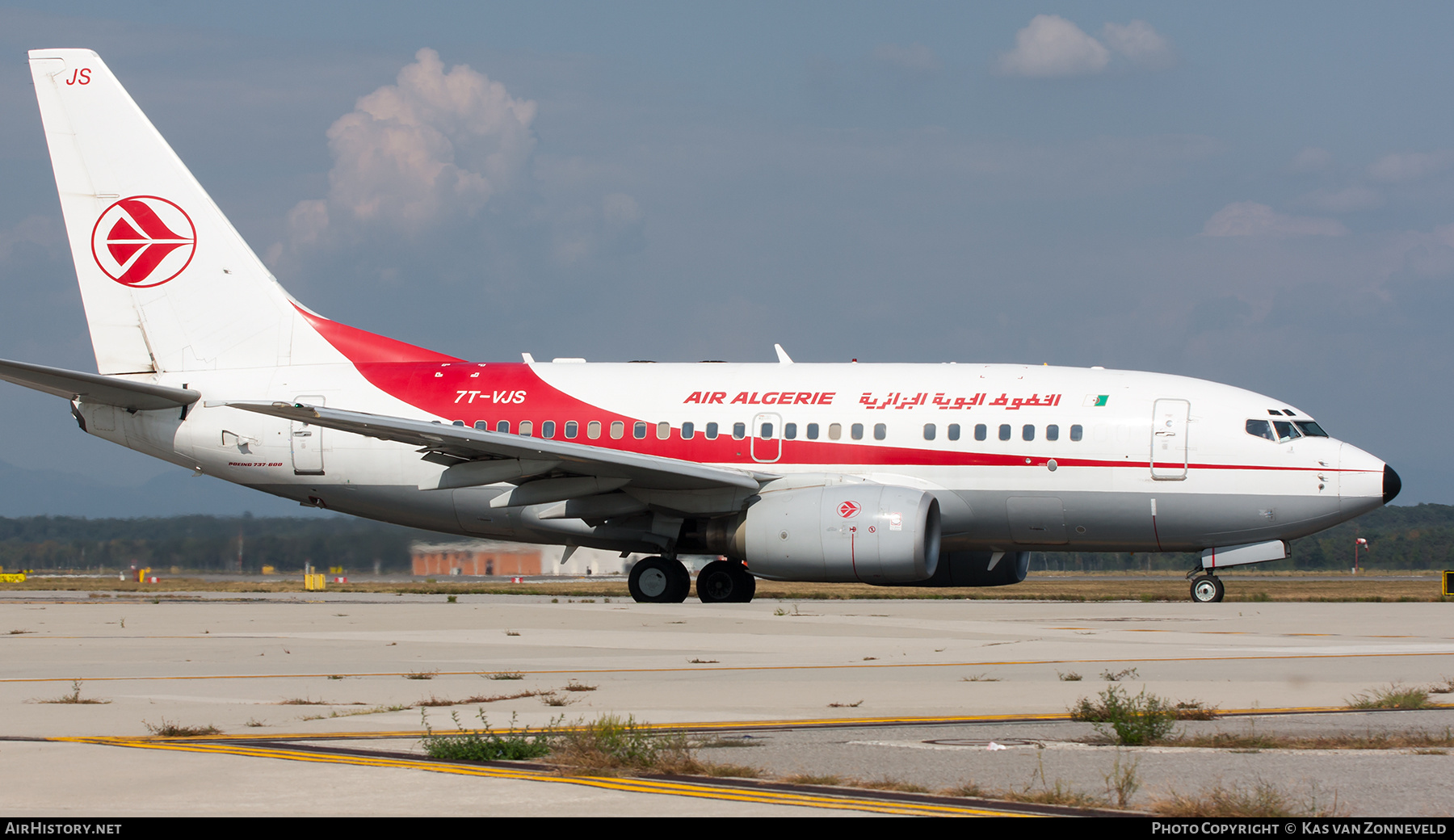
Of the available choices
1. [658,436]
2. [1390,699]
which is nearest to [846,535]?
[658,436]

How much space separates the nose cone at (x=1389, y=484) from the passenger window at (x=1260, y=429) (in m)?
1.80

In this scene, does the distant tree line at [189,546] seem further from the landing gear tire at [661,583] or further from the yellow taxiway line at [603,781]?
the yellow taxiway line at [603,781]

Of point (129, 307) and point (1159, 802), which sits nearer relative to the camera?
point (1159, 802)

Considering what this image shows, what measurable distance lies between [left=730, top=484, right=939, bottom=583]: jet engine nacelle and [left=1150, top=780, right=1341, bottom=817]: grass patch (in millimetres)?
14933

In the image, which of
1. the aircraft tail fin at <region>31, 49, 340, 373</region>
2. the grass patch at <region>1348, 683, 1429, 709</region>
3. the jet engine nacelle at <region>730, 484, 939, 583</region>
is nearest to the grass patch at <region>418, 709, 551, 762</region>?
the grass patch at <region>1348, 683, 1429, 709</region>

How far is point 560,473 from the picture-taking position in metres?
23.5

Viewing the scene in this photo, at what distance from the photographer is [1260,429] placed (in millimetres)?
23312

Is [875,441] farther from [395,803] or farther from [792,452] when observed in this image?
[395,803]

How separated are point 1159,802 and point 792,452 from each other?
1782cm

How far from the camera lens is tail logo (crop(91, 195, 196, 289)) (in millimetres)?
27312

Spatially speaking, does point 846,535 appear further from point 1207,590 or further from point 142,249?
point 142,249

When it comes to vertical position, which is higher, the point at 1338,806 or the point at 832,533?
the point at 832,533

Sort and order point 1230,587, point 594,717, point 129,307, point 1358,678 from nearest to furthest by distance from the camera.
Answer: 1. point 594,717
2. point 1358,678
3. point 129,307
4. point 1230,587

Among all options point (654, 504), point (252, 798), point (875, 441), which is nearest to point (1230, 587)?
point (875, 441)
